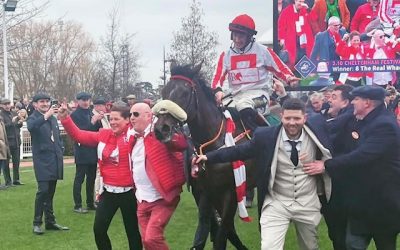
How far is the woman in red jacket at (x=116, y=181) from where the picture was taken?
18.2 feet

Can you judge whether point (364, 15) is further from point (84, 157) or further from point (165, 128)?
point (165, 128)

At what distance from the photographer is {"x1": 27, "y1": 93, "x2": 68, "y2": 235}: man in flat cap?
7.67m

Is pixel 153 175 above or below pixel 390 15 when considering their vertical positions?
below

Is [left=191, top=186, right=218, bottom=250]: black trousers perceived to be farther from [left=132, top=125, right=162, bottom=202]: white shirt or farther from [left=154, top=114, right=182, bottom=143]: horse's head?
[left=154, top=114, right=182, bottom=143]: horse's head

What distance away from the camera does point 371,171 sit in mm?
4672

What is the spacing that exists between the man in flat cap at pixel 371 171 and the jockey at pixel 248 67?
2.37m

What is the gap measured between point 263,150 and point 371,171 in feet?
3.08

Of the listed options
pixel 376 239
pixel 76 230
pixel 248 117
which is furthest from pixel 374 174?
pixel 76 230

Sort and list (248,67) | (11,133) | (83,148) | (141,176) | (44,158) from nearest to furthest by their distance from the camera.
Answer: (141,176) → (248,67) → (44,158) → (83,148) → (11,133)

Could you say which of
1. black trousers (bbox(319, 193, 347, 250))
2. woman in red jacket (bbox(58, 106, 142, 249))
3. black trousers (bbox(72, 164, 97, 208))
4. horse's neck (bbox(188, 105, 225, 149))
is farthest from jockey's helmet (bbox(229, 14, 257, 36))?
black trousers (bbox(72, 164, 97, 208))

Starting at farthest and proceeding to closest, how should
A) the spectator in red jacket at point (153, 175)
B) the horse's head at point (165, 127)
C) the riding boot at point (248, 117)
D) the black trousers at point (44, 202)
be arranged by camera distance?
the black trousers at point (44, 202) → the riding boot at point (248, 117) → the spectator in red jacket at point (153, 175) → the horse's head at point (165, 127)

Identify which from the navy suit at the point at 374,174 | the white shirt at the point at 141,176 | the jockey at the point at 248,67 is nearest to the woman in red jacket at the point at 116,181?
the white shirt at the point at 141,176

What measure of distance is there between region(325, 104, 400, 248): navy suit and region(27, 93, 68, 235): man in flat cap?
4441 mm

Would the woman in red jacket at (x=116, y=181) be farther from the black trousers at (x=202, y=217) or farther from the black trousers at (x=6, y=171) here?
the black trousers at (x=6, y=171)
